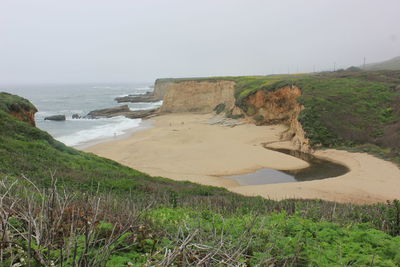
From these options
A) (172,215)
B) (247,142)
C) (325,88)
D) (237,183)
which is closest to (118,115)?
(247,142)

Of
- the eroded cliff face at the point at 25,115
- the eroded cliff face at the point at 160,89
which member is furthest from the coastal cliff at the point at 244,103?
the eroded cliff face at the point at 160,89

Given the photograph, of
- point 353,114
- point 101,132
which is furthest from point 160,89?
point 353,114

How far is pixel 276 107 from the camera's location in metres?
35.9

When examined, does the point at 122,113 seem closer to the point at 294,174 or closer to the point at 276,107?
the point at 276,107

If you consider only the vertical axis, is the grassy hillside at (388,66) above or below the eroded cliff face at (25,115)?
above

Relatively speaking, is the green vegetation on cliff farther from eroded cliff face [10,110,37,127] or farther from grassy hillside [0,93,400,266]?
eroded cliff face [10,110,37,127]

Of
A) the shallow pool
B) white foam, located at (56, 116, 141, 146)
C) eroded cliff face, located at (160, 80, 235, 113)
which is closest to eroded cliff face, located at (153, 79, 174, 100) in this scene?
eroded cliff face, located at (160, 80, 235, 113)

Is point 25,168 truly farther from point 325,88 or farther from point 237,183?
point 325,88

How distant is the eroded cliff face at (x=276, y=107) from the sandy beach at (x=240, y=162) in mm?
1464

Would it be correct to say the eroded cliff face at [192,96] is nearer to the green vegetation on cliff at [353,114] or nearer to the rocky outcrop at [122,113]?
the rocky outcrop at [122,113]

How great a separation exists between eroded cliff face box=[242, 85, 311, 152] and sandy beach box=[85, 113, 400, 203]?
4.80ft

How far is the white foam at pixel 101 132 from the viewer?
33.4m

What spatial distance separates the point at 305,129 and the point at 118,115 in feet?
126

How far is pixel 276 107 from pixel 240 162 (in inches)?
631
